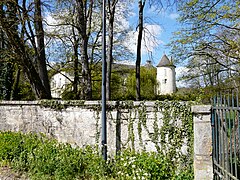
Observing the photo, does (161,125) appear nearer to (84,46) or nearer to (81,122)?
(81,122)

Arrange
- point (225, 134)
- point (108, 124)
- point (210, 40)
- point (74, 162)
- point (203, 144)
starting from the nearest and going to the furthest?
point (225, 134)
point (203, 144)
point (74, 162)
point (108, 124)
point (210, 40)

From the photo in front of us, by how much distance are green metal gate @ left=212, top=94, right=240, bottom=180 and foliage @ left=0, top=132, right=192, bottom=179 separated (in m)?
1.17

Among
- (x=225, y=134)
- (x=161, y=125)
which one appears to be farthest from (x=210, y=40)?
(x=225, y=134)

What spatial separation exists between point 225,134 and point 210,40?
502 cm

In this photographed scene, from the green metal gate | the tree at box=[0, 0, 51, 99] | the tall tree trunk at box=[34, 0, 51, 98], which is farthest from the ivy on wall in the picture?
the tall tree trunk at box=[34, 0, 51, 98]

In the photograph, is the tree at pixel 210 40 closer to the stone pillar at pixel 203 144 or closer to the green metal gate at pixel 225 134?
the stone pillar at pixel 203 144

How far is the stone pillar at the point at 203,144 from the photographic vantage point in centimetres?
342

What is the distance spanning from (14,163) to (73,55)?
8.02 metres

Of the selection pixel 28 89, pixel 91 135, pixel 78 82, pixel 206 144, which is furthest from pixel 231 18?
pixel 28 89

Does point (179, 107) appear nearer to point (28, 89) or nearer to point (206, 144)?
point (206, 144)

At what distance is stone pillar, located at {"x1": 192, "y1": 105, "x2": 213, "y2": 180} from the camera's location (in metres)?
3.42

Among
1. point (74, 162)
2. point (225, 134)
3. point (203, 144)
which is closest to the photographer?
point (225, 134)

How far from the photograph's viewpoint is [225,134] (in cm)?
286

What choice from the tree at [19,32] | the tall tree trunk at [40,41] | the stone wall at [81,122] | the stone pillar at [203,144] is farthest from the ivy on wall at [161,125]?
the tall tree trunk at [40,41]
